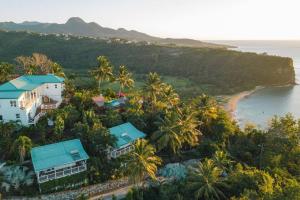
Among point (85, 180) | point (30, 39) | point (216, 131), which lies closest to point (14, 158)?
point (85, 180)

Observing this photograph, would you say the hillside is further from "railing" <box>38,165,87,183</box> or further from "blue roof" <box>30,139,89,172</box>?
"railing" <box>38,165,87,183</box>

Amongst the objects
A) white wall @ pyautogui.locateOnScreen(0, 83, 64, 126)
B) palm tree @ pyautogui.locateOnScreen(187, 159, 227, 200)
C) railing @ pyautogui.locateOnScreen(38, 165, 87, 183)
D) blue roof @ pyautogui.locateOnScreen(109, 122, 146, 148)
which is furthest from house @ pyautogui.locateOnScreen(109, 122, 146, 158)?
white wall @ pyautogui.locateOnScreen(0, 83, 64, 126)

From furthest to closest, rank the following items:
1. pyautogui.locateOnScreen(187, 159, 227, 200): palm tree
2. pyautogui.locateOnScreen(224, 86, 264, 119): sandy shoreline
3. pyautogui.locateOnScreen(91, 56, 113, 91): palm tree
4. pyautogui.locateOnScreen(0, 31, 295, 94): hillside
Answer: pyautogui.locateOnScreen(0, 31, 295, 94): hillside
pyautogui.locateOnScreen(224, 86, 264, 119): sandy shoreline
pyautogui.locateOnScreen(91, 56, 113, 91): palm tree
pyautogui.locateOnScreen(187, 159, 227, 200): palm tree

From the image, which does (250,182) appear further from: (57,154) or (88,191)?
(57,154)

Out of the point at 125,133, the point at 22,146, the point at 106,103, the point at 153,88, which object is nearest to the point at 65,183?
the point at 22,146

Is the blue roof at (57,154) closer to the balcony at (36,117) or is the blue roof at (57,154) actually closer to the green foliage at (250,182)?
the balcony at (36,117)

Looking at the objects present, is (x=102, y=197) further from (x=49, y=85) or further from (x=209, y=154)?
(x=49, y=85)
